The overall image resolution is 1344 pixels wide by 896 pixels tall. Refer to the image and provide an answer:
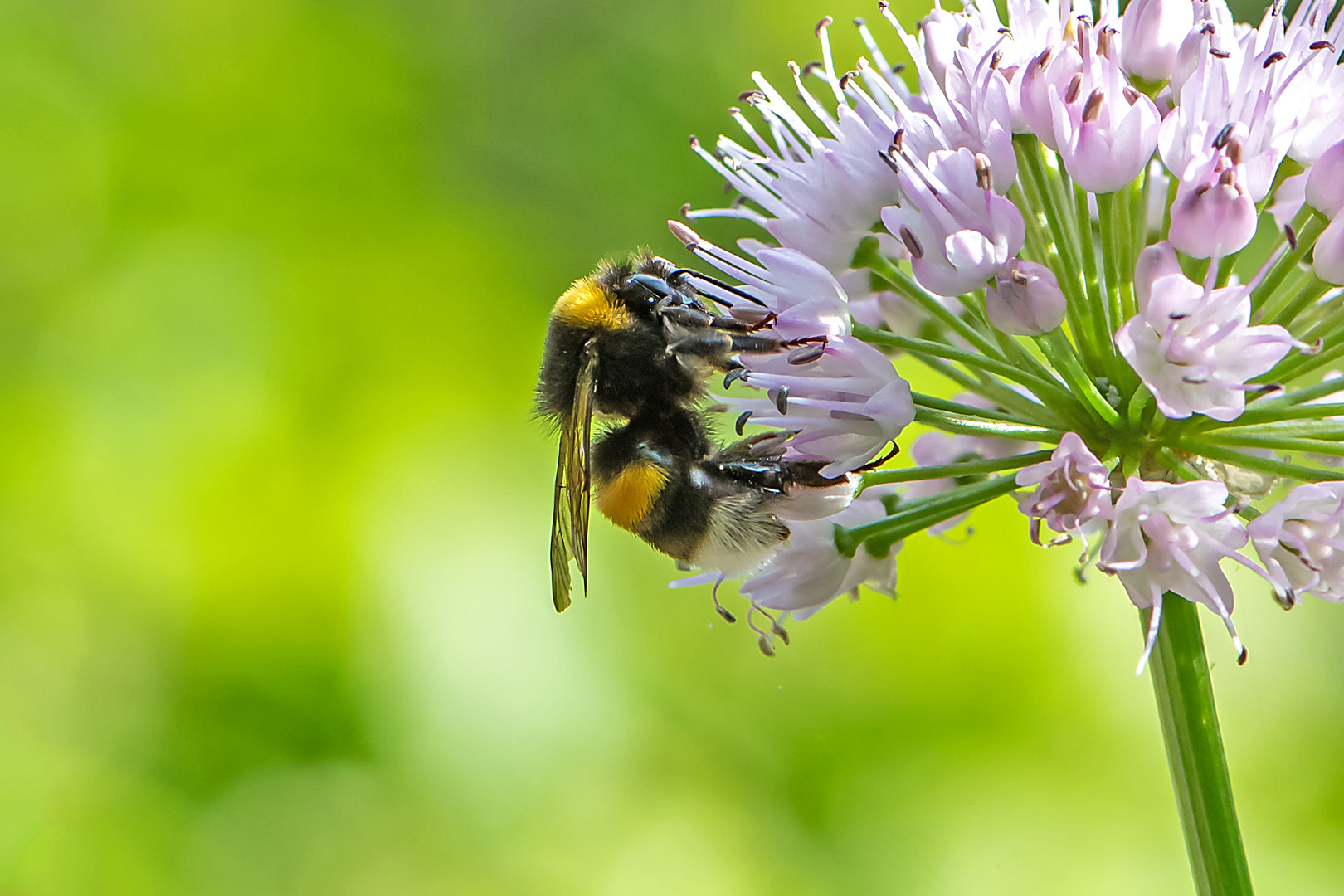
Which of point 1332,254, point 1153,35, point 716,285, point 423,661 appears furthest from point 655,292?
point 423,661

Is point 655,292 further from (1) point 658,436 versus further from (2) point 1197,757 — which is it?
(2) point 1197,757

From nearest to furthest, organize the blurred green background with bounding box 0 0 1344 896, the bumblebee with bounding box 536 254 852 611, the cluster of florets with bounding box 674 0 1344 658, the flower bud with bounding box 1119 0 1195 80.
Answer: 1. the cluster of florets with bounding box 674 0 1344 658
2. the flower bud with bounding box 1119 0 1195 80
3. the bumblebee with bounding box 536 254 852 611
4. the blurred green background with bounding box 0 0 1344 896

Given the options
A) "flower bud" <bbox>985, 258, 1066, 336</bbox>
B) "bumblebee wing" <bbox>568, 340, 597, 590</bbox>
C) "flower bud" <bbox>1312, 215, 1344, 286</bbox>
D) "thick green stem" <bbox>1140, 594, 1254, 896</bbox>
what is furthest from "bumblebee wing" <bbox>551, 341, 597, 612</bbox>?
"flower bud" <bbox>1312, 215, 1344, 286</bbox>

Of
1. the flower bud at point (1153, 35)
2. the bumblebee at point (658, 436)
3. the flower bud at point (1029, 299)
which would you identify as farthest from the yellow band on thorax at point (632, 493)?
the flower bud at point (1153, 35)

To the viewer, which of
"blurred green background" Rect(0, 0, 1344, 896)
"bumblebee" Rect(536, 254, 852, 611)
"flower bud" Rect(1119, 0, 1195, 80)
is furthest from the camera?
"blurred green background" Rect(0, 0, 1344, 896)

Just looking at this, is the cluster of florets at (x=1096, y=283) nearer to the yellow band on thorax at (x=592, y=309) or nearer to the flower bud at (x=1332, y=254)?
the flower bud at (x=1332, y=254)

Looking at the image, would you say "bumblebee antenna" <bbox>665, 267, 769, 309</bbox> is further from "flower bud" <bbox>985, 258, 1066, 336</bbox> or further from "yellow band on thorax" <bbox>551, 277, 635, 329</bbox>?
"flower bud" <bbox>985, 258, 1066, 336</bbox>

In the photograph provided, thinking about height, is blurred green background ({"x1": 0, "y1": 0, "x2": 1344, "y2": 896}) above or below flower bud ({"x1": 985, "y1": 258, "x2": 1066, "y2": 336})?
below

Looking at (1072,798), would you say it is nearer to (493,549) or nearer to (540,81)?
(493,549)
